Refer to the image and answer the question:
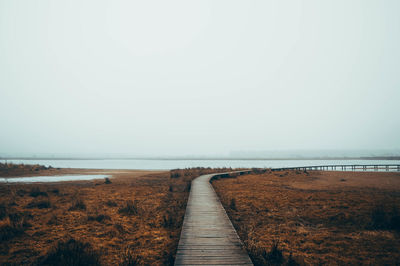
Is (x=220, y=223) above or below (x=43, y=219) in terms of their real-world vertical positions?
above

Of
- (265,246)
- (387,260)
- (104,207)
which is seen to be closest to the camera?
(387,260)

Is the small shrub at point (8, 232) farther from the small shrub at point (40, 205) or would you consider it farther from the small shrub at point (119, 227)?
the small shrub at point (40, 205)

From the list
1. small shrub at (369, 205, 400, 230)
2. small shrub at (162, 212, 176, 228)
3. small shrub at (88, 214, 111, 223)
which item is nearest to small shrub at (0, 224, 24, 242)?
small shrub at (88, 214, 111, 223)

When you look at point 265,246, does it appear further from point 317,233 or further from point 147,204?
point 147,204

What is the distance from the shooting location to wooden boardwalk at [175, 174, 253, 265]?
4.45 metres

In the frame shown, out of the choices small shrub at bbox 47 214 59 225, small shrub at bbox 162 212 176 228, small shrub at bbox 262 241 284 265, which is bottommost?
small shrub at bbox 47 214 59 225

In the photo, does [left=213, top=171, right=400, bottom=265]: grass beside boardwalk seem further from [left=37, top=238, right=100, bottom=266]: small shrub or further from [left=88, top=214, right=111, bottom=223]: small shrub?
[left=88, top=214, right=111, bottom=223]: small shrub

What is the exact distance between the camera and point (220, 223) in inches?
272

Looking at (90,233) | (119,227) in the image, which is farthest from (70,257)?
(119,227)

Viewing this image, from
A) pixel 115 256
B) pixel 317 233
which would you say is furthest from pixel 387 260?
pixel 115 256

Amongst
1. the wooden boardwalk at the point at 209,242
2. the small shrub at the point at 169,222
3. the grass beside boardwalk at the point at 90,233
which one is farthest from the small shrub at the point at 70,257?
the small shrub at the point at 169,222

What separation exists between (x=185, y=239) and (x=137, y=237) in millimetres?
2351

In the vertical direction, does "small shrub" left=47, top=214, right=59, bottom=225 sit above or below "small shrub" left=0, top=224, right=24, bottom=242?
below

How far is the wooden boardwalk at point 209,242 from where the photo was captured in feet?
14.6
